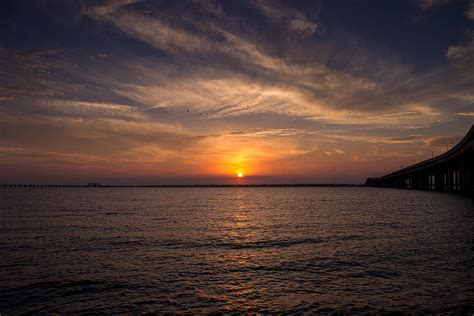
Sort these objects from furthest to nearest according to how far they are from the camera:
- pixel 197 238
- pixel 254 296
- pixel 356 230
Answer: pixel 356 230 < pixel 197 238 < pixel 254 296

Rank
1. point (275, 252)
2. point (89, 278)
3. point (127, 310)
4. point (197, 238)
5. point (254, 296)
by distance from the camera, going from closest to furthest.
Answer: point (127, 310) < point (254, 296) < point (89, 278) < point (275, 252) < point (197, 238)

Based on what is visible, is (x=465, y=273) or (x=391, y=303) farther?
(x=465, y=273)

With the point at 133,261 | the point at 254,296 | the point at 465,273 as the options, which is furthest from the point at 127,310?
the point at 465,273

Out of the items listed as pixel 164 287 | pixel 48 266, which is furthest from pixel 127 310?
pixel 48 266

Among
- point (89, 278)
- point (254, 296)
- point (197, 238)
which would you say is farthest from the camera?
point (197, 238)

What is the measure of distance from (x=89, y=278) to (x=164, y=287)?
14.4ft

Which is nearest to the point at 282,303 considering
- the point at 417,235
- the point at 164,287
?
the point at 164,287

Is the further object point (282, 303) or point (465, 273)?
point (465, 273)

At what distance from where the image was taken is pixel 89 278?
57.1ft

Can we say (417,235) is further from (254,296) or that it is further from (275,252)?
(254,296)

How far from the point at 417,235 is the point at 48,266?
1157 inches

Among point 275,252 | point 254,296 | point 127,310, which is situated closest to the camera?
point 127,310

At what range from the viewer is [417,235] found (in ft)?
102

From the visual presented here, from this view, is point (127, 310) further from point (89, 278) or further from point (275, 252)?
point (275, 252)
